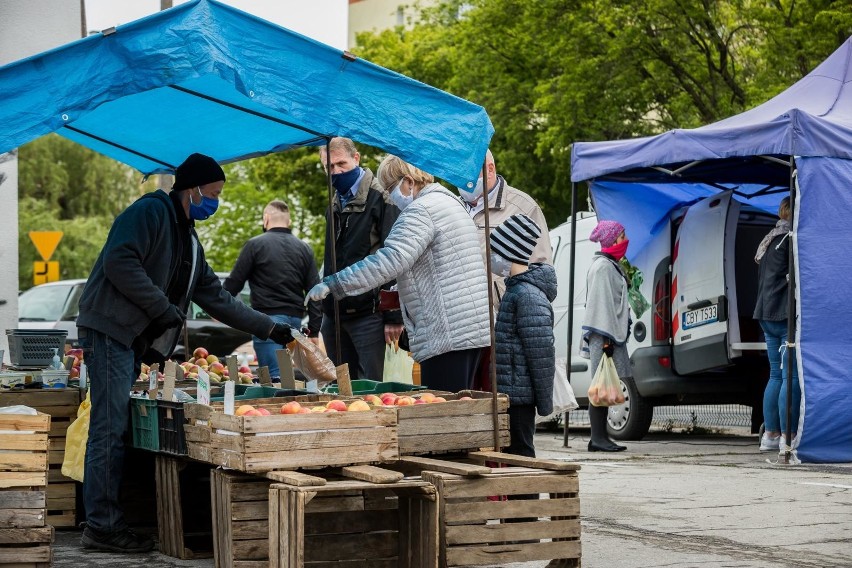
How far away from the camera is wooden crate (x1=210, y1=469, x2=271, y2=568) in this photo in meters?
5.66

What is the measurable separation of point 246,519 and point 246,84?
1878mm

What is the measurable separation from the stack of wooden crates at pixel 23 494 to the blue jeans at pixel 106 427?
0.69m

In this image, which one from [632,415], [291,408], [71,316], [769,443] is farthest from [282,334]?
[71,316]

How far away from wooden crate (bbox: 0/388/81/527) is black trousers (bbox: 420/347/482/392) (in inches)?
81.3

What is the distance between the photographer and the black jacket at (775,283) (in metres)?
10.9

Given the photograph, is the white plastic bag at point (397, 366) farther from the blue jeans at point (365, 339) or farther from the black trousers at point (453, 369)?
the black trousers at point (453, 369)

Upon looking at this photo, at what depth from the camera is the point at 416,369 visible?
12.1 metres

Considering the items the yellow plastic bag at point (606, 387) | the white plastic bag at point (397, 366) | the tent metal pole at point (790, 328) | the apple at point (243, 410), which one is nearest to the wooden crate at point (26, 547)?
the apple at point (243, 410)

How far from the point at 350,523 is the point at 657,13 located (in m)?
17.5

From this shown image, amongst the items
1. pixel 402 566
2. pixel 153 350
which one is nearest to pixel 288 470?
pixel 402 566

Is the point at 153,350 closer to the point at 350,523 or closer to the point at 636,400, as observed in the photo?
the point at 350,523

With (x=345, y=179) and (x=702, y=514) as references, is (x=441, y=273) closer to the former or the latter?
(x=345, y=179)

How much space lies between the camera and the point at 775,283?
1094 centimetres

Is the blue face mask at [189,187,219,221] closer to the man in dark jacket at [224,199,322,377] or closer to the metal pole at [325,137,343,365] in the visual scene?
the metal pole at [325,137,343,365]
